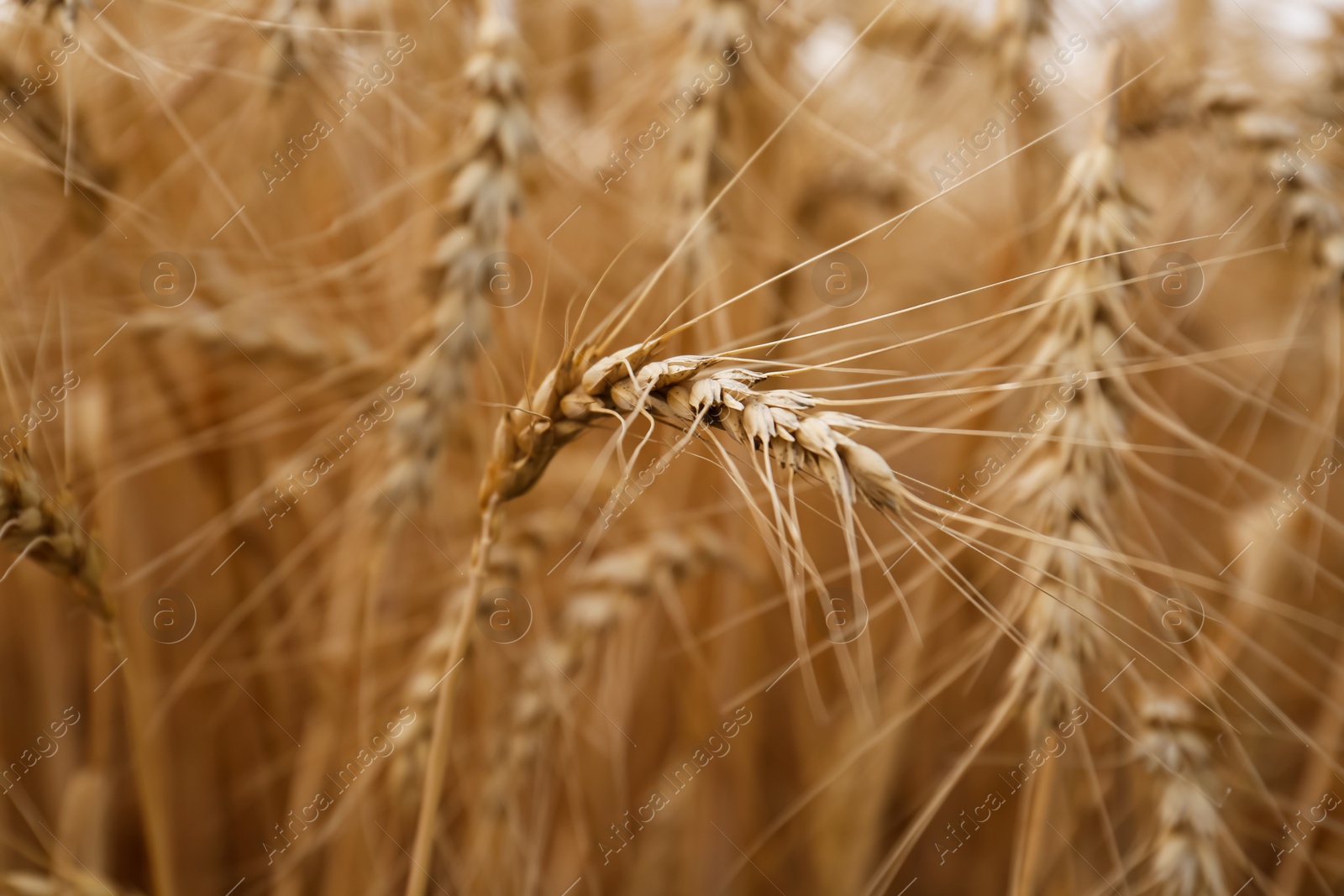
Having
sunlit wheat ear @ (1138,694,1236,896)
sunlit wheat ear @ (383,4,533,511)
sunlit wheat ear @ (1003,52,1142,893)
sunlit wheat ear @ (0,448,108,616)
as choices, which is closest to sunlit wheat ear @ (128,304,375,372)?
sunlit wheat ear @ (383,4,533,511)

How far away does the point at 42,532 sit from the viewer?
48cm

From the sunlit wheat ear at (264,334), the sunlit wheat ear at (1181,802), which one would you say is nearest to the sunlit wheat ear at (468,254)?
the sunlit wheat ear at (264,334)

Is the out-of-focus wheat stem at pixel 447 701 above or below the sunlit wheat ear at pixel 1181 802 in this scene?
above

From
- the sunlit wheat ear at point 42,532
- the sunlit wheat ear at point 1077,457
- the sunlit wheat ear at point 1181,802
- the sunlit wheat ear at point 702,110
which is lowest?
the sunlit wheat ear at point 1181,802

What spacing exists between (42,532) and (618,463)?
16.9 inches

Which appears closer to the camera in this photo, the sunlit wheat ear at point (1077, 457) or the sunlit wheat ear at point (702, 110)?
the sunlit wheat ear at point (1077, 457)

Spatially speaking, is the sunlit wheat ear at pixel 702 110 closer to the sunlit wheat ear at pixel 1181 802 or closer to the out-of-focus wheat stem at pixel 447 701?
the out-of-focus wheat stem at pixel 447 701

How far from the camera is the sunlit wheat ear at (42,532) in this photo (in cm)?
46

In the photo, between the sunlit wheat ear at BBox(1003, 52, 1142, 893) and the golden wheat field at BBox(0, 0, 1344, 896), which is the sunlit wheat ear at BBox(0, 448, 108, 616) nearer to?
the golden wheat field at BBox(0, 0, 1344, 896)

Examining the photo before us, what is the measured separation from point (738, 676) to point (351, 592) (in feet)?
1.36

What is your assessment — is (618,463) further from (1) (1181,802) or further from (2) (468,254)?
(1) (1181,802)

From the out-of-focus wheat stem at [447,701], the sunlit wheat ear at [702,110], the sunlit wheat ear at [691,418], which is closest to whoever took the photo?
the sunlit wheat ear at [691,418]

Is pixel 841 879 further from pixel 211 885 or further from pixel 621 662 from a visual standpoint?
pixel 211 885

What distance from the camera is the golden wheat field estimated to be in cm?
60
